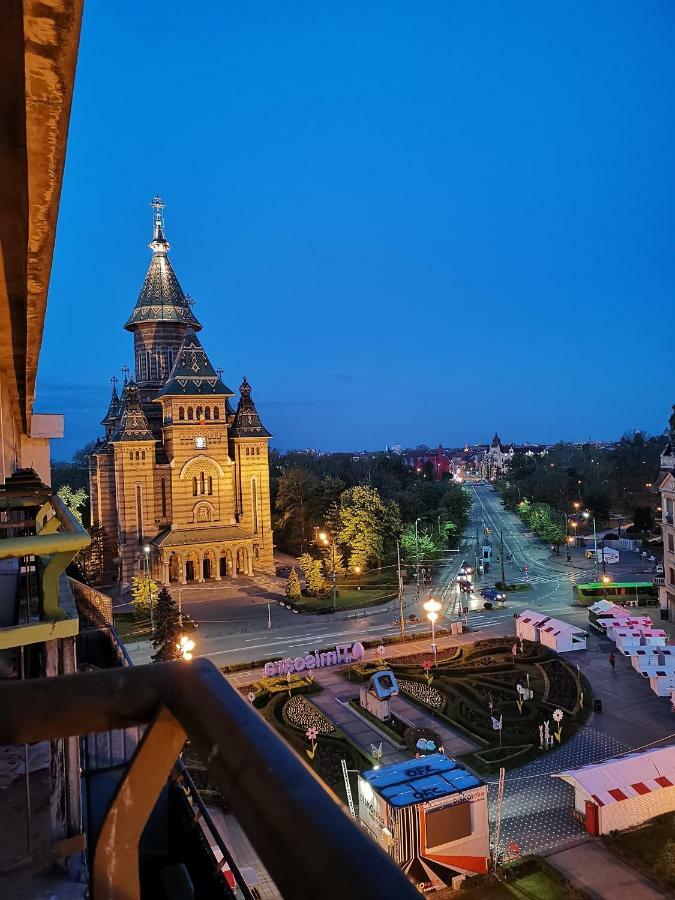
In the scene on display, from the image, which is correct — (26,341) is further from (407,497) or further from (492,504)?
(492,504)

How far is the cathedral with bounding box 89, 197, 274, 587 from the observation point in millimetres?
37125

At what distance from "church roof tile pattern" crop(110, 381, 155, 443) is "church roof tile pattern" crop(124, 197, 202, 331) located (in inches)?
299

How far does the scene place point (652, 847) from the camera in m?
12.1

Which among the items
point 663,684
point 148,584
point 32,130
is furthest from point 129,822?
point 148,584

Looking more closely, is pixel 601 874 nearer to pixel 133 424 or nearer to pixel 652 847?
pixel 652 847

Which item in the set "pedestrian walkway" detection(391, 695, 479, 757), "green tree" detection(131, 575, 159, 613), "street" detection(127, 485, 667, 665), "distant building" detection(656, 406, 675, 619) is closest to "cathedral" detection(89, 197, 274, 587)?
"street" detection(127, 485, 667, 665)

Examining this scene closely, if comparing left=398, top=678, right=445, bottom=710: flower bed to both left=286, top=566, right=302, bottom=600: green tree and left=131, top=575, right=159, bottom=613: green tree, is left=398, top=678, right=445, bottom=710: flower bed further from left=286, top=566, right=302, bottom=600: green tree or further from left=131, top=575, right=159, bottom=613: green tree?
left=131, top=575, right=159, bottom=613: green tree

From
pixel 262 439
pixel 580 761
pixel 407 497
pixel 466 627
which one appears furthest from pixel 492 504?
pixel 580 761

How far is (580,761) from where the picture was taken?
15867 millimetres

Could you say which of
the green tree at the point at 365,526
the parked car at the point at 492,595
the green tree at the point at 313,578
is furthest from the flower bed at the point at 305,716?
the green tree at the point at 365,526

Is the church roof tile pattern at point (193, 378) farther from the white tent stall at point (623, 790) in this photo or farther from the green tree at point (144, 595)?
the white tent stall at point (623, 790)

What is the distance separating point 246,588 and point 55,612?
34.5 m

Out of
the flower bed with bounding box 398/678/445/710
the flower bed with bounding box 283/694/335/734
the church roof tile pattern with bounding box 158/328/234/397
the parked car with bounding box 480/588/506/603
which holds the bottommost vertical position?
the flower bed with bounding box 398/678/445/710

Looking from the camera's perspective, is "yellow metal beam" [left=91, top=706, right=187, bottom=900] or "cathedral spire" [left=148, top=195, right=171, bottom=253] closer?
"yellow metal beam" [left=91, top=706, right=187, bottom=900]
